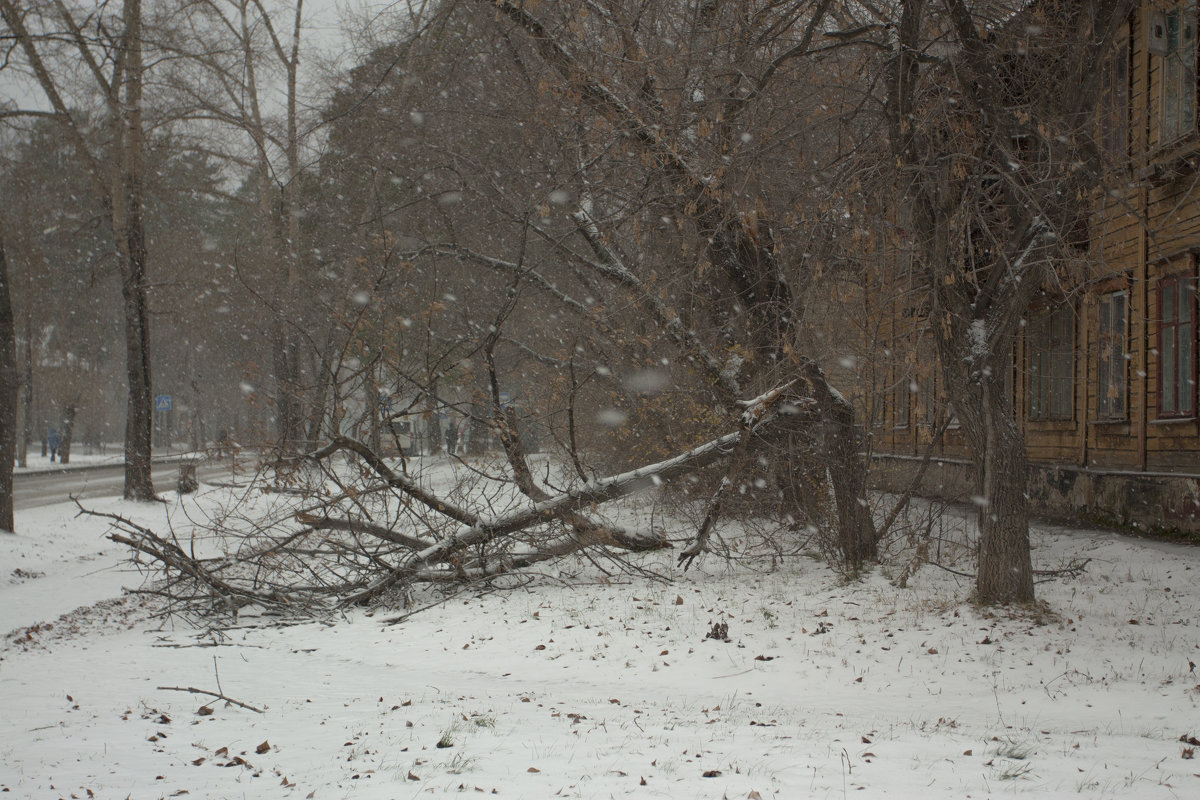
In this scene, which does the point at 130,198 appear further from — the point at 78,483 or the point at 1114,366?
the point at 1114,366

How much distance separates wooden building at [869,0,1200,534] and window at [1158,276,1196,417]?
0.02m

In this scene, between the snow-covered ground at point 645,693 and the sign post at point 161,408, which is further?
the sign post at point 161,408

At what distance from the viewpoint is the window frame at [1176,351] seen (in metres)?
12.2

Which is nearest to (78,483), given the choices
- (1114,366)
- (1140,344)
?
(1114,366)

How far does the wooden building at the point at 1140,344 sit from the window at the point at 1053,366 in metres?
0.08

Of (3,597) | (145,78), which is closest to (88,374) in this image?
(145,78)

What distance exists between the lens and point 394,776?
4512 millimetres

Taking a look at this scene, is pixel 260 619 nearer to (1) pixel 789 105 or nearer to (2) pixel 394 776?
(2) pixel 394 776

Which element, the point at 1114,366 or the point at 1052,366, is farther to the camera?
the point at 1052,366

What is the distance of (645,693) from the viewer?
658cm

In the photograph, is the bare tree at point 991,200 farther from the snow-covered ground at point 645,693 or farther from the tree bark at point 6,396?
the tree bark at point 6,396

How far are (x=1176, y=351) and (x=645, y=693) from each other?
1013 centimetres

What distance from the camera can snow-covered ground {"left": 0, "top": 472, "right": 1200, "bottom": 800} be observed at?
446 centimetres

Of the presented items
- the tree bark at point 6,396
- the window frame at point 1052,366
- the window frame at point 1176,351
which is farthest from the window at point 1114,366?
the tree bark at point 6,396
